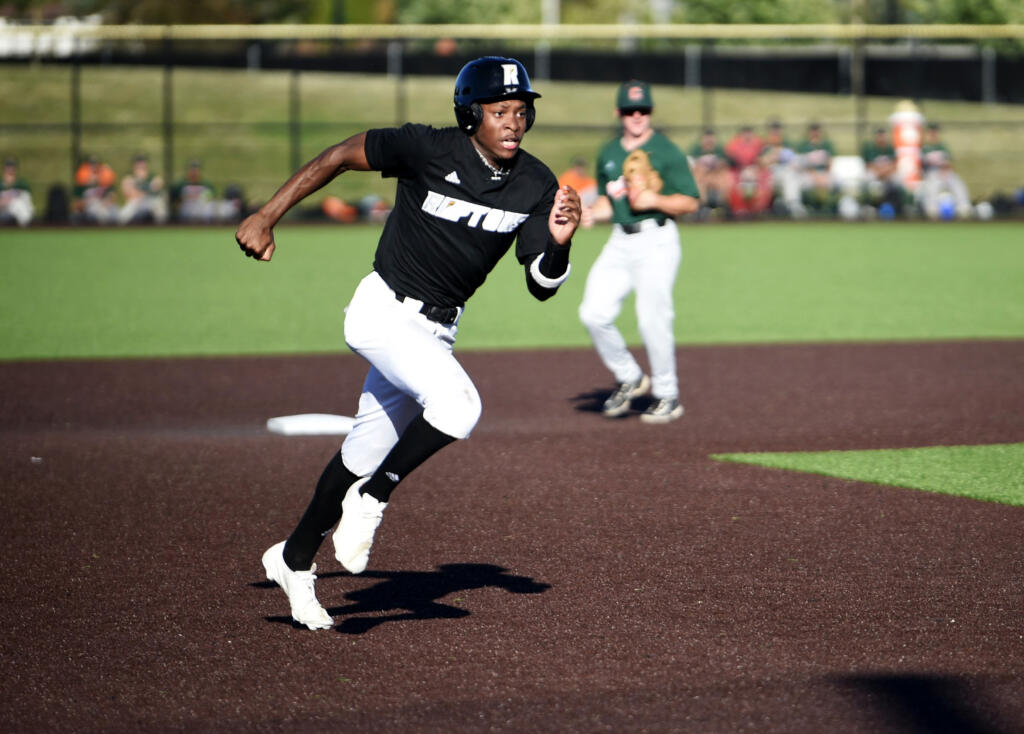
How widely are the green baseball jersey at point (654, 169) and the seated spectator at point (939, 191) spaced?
2362 cm

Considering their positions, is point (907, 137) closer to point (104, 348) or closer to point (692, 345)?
point (692, 345)

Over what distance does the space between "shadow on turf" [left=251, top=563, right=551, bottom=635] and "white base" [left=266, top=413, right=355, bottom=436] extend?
3673 mm

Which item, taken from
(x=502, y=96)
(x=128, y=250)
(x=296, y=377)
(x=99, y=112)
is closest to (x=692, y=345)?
(x=296, y=377)

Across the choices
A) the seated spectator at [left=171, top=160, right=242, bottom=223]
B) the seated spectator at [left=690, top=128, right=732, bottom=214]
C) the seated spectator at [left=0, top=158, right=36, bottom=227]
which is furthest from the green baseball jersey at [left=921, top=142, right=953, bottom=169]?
the seated spectator at [left=0, top=158, right=36, bottom=227]

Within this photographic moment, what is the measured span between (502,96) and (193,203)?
28083 millimetres

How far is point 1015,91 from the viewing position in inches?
2093

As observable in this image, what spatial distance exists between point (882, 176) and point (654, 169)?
78.7 ft

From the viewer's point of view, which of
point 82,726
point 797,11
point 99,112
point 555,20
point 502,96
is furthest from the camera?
point 555,20

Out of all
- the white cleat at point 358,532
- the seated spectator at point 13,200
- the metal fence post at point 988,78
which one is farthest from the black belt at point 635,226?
the metal fence post at point 988,78

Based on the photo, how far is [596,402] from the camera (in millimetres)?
11641

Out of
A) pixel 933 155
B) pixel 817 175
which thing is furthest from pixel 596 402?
pixel 933 155

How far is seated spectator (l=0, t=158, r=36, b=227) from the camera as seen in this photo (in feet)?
102

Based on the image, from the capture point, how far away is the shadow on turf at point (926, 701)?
431cm

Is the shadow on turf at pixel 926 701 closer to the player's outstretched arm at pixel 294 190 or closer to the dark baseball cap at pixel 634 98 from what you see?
the player's outstretched arm at pixel 294 190
